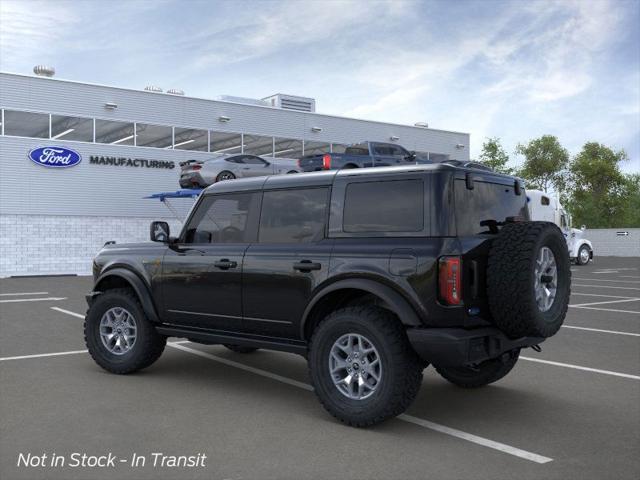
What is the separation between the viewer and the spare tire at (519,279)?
4887 mm

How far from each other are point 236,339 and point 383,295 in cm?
174

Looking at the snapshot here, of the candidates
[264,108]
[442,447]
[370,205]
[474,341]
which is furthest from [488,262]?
[264,108]

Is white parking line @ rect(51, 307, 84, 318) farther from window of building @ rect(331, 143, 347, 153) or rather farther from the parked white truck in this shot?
window of building @ rect(331, 143, 347, 153)

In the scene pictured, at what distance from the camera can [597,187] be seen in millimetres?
69625

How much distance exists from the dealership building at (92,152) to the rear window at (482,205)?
79.9 ft

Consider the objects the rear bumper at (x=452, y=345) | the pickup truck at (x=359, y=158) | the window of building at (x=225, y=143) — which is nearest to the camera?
the rear bumper at (x=452, y=345)

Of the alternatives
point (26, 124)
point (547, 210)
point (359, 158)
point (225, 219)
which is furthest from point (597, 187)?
point (225, 219)

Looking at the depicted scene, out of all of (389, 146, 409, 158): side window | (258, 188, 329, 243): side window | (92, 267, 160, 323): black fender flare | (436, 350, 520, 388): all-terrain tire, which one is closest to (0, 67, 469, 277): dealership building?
(389, 146, 409, 158): side window

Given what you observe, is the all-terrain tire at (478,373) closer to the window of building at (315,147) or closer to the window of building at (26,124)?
the window of building at (26,124)

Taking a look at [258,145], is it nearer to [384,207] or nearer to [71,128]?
[71,128]

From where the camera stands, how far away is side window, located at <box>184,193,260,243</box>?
6.23 meters

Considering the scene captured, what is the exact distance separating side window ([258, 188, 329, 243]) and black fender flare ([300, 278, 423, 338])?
1.76 feet

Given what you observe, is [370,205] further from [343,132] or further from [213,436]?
[343,132]

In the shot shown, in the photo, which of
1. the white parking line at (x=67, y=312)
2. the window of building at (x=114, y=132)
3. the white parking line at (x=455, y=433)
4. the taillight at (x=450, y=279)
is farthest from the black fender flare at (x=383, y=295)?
the window of building at (x=114, y=132)
